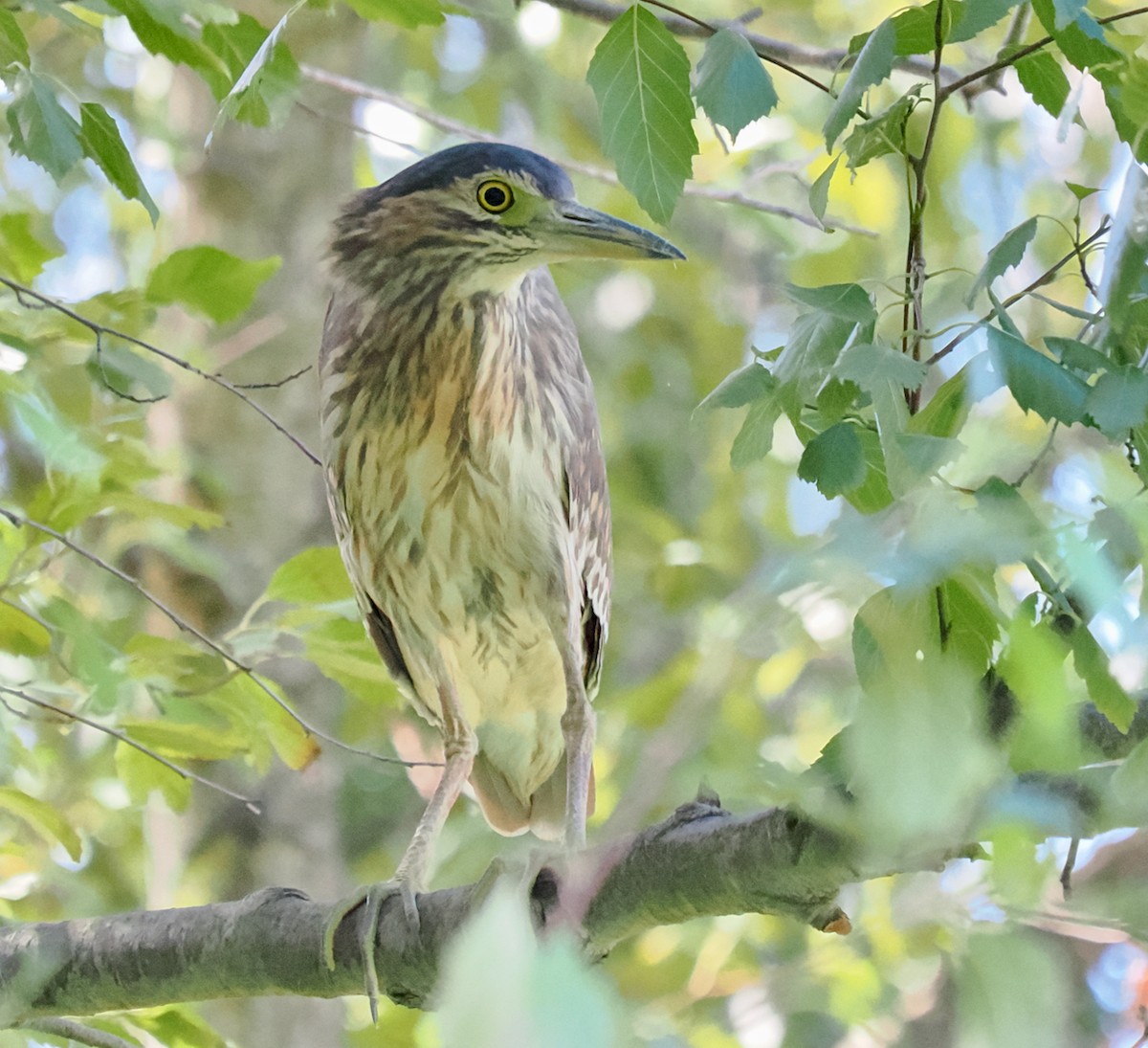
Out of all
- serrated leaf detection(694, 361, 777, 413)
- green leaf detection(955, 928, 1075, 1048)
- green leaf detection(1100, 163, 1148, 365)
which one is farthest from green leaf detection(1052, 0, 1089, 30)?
green leaf detection(955, 928, 1075, 1048)

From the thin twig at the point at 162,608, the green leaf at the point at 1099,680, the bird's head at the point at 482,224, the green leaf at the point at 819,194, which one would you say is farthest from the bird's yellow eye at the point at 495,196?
the green leaf at the point at 1099,680

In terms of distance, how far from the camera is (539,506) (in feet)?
7.53

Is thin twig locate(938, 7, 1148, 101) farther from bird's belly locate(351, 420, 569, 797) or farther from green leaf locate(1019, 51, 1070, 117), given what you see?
bird's belly locate(351, 420, 569, 797)

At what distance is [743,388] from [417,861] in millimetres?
1283

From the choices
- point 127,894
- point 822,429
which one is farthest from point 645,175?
point 127,894

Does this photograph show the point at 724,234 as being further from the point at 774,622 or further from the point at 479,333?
the point at 774,622

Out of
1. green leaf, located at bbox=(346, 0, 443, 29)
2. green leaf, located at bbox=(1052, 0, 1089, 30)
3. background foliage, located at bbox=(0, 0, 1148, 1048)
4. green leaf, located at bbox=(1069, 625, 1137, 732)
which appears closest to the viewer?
background foliage, located at bbox=(0, 0, 1148, 1048)

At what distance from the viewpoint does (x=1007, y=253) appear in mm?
1023

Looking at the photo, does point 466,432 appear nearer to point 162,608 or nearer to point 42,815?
point 162,608

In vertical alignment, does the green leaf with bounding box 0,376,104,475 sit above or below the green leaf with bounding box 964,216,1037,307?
above

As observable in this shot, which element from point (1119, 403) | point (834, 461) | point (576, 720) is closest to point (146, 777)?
point (576, 720)

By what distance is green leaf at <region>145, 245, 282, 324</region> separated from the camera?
5.86 feet

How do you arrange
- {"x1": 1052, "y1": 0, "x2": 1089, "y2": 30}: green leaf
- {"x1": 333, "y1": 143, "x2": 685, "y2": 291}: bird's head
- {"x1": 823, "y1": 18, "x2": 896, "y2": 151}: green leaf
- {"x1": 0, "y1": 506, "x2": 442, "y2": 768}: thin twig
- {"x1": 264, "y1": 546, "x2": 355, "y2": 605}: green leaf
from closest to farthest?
{"x1": 1052, "y1": 0, "x2": 1089, "y2": 30}: green leaf → {"x1": 823, "y1": 18, "x2": 896, "y2": 151}: green leaf → {"x1": 0, "y1": 506, "x2": 442, "y2": 768}: thin twig → {"x1": 264, "y1": 546, "x2": 355, "y2": 605}: green leaf → {"x1": 333, "y1": 143, "x2": 685, "y2": 291}: bird's head

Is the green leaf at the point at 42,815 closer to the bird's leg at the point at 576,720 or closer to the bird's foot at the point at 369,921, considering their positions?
the bird's foot at the point at 369,921
